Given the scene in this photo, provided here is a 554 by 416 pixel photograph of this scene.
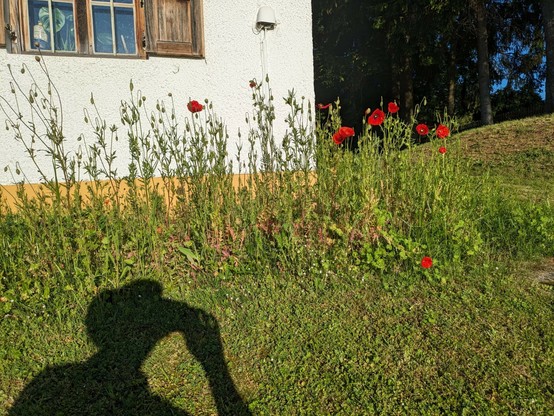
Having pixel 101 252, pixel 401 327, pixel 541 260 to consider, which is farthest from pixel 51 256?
pixel 541 260

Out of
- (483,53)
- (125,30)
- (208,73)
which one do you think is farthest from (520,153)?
(125,30)

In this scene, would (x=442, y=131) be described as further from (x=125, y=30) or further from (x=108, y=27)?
(x=108, y=27)

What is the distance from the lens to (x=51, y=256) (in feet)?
9.62

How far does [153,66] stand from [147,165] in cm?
276

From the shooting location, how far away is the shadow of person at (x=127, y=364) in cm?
211

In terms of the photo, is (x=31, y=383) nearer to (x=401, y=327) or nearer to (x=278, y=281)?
(x=278, y=281)

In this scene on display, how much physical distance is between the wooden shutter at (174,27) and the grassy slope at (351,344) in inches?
128

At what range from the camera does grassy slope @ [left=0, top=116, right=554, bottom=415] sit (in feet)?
6.88

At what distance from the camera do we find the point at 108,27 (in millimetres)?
5312

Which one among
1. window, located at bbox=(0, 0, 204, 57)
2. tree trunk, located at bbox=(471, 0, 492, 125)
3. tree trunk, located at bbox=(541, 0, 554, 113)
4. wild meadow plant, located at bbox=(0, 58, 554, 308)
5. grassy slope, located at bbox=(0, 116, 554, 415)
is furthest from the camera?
tree trunk, located at bbox=(471, 0, 492, 125)

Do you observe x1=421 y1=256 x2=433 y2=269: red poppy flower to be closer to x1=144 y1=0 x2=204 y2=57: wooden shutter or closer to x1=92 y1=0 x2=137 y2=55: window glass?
x1=144 y1=0 x2=204 y2=57: wooden shutter

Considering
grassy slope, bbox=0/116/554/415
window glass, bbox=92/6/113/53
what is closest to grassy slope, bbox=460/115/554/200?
grassy slope, bbox=0/116/554/415

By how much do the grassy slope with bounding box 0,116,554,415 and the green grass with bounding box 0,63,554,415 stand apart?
0.03 ft

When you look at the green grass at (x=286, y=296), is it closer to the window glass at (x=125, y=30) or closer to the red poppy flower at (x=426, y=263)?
the red poppy flower at (x=426, y=263)
